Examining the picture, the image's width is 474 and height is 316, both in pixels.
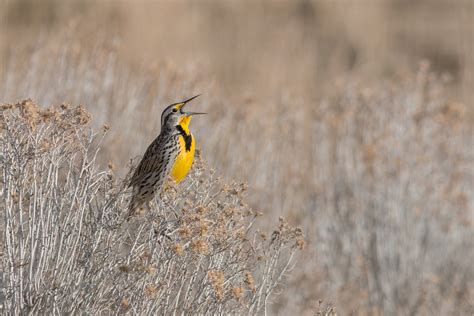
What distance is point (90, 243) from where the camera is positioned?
13.3 feet

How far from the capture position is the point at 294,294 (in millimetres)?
8133

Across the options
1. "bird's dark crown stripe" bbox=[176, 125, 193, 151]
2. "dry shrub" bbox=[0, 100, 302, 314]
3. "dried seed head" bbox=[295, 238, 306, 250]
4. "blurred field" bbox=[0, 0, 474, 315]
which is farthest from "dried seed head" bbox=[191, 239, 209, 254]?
"blurred field" bbox=[0, 0, 474, 315]

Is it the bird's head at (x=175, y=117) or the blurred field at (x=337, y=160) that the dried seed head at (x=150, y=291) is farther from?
the blurred field at (x=337, y=160)

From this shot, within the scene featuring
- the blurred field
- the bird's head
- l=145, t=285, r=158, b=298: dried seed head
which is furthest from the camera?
the blurred field

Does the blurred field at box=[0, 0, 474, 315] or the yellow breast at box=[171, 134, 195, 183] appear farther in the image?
the blurred field at box=[0, 0, 474, 315]

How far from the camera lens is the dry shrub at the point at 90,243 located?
3.84 meters

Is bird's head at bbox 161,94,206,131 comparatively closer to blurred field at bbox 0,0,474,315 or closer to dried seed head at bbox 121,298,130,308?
dried seed head at bbox 121,298,130,308

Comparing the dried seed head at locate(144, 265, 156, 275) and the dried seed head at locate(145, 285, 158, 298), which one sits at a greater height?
the dried seed head at locate(144, 265, 156, 275)

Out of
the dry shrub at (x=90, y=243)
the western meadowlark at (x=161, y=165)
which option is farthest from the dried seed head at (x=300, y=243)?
the western meadowlark at (x=161, y=165)

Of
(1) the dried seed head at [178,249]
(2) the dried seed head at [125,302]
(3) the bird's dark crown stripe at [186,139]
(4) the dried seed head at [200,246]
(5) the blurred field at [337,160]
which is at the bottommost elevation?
(2) the dried seed head at [125,302]

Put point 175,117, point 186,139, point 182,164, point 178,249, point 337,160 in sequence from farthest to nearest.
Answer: point 337,160, point 175,117, point 186,139, point 182,164, point 178,249

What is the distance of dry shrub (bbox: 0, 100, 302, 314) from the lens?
3.84 meters

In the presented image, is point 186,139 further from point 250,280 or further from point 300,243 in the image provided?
point 250,280

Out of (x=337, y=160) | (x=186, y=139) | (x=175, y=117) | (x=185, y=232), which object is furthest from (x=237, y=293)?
(x=337, y=160)
